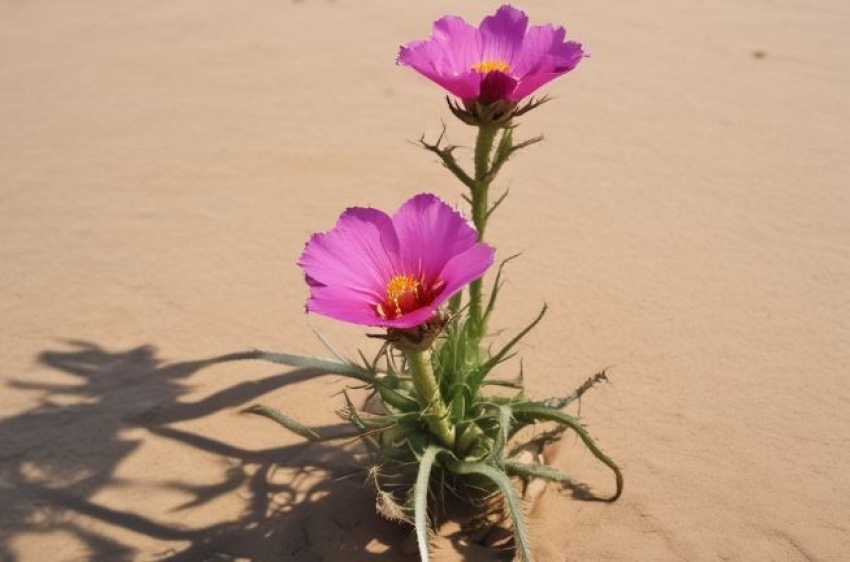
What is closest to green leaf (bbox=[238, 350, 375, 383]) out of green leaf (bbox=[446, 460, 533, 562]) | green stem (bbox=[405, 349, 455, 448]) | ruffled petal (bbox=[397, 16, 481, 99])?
green stem (bbox=[405, 349, 455, 448])

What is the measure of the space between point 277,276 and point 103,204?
729 millimetres

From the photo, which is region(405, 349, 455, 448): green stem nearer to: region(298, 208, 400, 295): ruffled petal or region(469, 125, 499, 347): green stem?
region(298, 208, 400, 295): ruffled petal

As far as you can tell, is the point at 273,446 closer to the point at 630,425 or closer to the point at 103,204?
the point at 630,425

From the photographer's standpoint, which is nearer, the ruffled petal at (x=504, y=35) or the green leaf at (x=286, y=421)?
the ruffled petal at (x=504, y=35)

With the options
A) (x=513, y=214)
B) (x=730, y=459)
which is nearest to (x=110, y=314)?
(x=513, y=214)

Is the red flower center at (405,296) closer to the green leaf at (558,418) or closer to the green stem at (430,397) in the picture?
the green stem at (430,397)

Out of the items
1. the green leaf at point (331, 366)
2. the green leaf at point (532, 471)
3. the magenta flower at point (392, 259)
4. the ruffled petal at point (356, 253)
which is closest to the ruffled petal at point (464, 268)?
the magenta flower at point (392, 259)

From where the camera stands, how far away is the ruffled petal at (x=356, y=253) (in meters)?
1.19

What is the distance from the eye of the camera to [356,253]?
4.02 ft

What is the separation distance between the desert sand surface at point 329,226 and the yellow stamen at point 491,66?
0.77 metres

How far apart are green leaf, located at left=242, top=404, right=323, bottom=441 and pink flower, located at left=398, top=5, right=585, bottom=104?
2.17 feet

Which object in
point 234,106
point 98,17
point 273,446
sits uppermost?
point 98,17

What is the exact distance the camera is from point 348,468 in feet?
5.47

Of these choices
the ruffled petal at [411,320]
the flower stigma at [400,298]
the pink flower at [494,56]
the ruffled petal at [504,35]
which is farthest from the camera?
the ruffled petal at [504,35]
